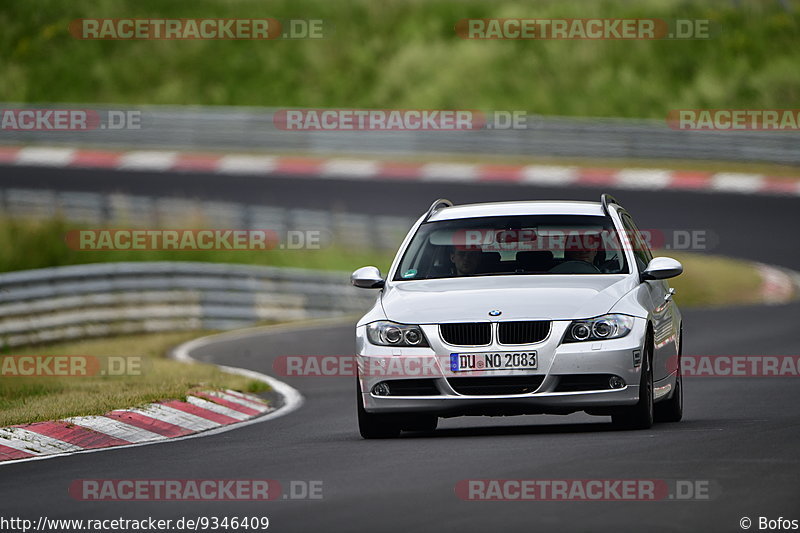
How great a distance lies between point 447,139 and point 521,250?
3061 cm

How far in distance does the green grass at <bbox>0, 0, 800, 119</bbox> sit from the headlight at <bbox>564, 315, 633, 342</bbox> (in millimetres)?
34940

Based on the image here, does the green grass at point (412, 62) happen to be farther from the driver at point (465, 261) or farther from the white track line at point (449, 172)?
the driver at point (465, 261)

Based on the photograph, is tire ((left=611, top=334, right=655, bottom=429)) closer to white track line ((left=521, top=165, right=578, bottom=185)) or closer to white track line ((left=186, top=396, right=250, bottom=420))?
white track line ((left=186, top=396, right=250, bottom=420))

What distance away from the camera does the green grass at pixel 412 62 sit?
4741 centimetres

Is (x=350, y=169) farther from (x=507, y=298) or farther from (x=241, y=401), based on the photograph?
(x=507, y=298)

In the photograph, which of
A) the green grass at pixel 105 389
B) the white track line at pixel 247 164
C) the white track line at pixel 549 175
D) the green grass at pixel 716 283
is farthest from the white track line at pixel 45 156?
the green grass at pixel 105 389

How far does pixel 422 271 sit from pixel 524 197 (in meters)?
24.2

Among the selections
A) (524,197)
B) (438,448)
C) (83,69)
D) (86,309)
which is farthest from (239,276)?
(83,69)

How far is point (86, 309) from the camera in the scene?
2402cm

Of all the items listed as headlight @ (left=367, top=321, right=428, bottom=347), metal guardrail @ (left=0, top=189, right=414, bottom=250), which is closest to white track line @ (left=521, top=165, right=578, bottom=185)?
metal guardrail @ (left=0, top=189, right=414, bottom=250)

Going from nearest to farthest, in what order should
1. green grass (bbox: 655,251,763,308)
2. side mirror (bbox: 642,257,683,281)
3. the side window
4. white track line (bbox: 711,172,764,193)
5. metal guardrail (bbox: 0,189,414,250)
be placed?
side mirror (bbox: 642,257,683,281), the side window, green grass (bbox: 655,251,763,308), metal guardrail (bbox: 0,189,414,250), white track line (bbox: 711,172,764,193)

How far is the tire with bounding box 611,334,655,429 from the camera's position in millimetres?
10922

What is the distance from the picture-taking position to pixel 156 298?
24.8m

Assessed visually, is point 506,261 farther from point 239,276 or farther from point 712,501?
point 239,276
